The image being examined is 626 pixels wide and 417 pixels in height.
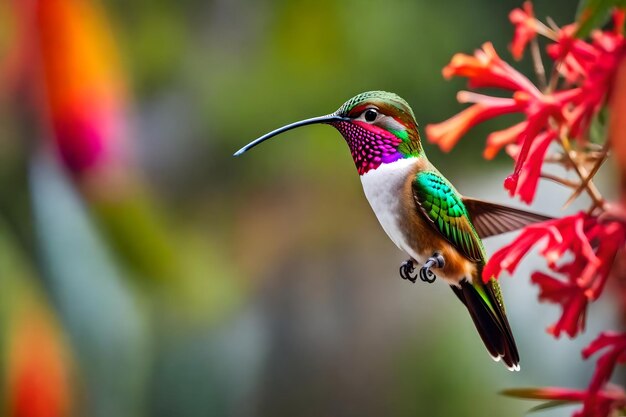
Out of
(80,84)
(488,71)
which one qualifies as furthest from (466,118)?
(80,84)

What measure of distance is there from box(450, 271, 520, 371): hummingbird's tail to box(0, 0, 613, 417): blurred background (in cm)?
82

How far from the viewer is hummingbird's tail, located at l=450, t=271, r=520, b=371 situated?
22 centimetres

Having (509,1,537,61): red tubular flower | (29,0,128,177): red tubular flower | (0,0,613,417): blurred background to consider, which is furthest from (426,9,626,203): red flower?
(29,0,128,177): red tubular flower

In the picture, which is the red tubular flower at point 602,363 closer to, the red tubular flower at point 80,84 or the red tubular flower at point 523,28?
the red tubular flower at point 523,28

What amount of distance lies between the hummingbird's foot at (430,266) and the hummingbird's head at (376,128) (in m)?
0.03

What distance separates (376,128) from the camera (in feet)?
0.71

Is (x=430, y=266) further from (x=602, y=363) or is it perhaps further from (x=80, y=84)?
(x=80, y=84)

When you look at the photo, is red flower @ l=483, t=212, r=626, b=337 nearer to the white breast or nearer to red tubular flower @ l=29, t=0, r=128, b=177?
the white breast

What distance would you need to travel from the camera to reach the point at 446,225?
23cm

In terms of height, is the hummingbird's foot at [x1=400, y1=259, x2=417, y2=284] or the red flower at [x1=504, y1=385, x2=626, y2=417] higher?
the hummingbird's foot at [x1=400, y1=259, x2=417, y2=284]

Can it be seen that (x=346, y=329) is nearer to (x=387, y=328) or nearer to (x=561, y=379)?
(x=387, y=328)

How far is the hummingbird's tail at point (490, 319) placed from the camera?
0.22 m

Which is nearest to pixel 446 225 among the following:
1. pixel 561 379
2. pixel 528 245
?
pixel 528 245

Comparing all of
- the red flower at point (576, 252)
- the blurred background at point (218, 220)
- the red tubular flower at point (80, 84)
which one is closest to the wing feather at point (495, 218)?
the red flower at point (576, 252)
